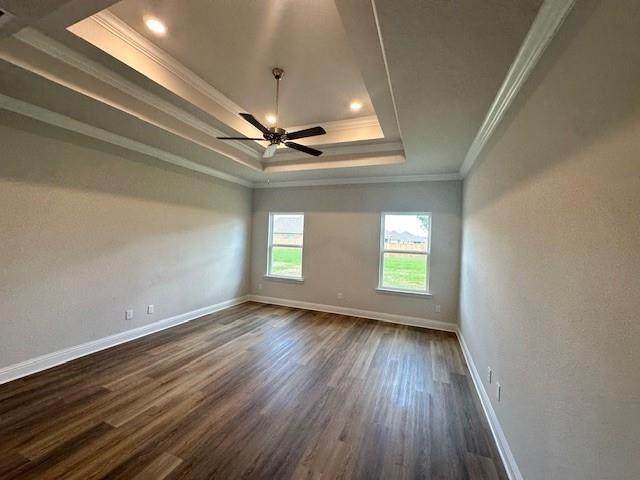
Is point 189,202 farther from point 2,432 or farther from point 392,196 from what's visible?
point 392,196

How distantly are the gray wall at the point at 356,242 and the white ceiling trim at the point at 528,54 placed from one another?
2.13m

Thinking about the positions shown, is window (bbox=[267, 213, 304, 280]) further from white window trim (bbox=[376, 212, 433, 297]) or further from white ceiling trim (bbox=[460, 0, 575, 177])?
white ceiling trim (bbox=[460, 0, 575, 177])

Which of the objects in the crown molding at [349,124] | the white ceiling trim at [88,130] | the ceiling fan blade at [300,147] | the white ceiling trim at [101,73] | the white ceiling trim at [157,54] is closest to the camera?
the white ceiling trim at [101,73]

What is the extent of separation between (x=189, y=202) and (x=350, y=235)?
2.88 metres

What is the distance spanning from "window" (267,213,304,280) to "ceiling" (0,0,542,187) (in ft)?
7.77

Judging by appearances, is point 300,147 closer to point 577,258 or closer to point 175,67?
point 175,67

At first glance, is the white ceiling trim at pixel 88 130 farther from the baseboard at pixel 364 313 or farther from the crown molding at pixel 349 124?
the baseboard at pixel 364 313

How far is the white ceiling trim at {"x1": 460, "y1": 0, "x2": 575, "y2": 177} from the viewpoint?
1.26m

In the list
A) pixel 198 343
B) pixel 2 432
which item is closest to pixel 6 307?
pixel 2 432

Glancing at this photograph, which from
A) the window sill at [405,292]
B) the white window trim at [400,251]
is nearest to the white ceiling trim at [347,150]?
the white window trim at [400,251]

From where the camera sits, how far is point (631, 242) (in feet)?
2.72

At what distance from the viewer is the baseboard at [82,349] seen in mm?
2547

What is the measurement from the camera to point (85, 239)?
3059 mm

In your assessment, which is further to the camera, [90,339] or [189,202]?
[189,202]
